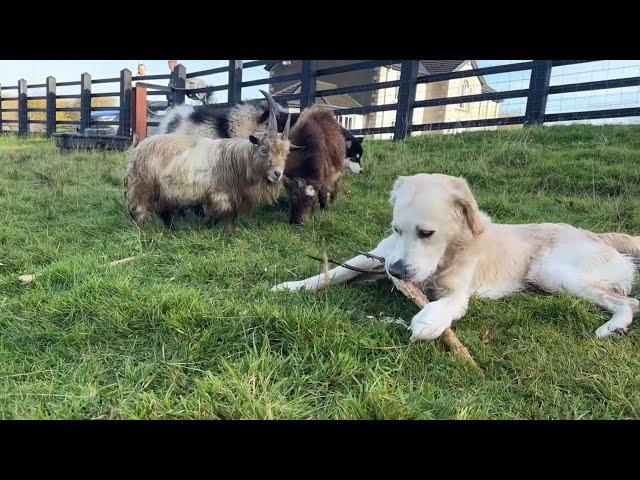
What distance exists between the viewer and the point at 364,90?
10.1m

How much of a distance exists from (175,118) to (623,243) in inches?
261

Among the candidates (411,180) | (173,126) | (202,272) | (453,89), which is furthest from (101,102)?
(411,180)

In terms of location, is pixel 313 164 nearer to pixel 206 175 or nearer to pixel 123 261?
pixel 206 175

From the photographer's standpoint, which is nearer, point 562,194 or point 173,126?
point 562,194

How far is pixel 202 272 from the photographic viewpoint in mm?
3525

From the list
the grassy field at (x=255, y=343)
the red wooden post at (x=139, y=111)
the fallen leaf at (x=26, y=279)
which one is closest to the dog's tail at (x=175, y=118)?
the grassy field at (x=255, y=343)

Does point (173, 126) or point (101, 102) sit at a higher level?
point (101, 102)

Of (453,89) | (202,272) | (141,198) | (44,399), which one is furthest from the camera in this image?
(453,89)

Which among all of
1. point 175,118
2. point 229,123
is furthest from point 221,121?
point 175,118

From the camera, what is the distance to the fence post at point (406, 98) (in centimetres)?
930

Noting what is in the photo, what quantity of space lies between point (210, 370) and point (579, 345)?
189 cm

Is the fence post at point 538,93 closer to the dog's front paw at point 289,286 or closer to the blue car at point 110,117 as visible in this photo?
the dog's front paw at point 289,286
